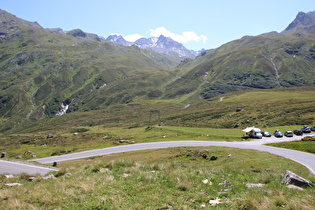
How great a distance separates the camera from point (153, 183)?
13.0 metres

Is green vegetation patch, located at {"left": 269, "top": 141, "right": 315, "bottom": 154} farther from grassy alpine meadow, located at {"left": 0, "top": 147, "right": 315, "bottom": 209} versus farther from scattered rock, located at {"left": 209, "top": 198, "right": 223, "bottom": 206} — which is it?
scattered rock, located at {"left": 209, "top": 198, "right": 223, "bottom": 206}

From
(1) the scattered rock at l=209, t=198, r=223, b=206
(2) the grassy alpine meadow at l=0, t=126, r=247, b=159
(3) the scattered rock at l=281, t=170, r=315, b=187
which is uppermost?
(1) the scattered rock at l=209, t=198, r=223, b=206

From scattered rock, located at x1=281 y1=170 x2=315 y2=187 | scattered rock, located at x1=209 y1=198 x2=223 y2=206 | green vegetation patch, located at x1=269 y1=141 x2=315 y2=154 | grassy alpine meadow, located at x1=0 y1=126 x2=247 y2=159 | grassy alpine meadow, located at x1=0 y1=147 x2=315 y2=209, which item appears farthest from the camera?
grassy alpine meadow, located at x1=0 y1=126 x2=247 y2=159

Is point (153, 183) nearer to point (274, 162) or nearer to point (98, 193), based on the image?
point (98, 193)

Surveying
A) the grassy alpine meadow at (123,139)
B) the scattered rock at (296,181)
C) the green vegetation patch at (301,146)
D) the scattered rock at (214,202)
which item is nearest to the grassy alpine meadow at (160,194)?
the scattered rock at (214,202)

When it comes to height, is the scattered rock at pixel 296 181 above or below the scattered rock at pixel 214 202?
below

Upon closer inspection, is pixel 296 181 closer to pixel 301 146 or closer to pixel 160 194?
pixel 160 194

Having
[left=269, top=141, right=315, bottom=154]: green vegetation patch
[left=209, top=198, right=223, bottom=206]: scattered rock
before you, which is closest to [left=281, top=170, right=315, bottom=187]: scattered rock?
[left=209, top=198, right=223, bottom=206]: scattered rock

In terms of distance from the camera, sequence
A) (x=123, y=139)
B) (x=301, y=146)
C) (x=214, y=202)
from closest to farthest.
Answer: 1. (x=214, y=202)
2. (x=301, y=146)
3. (x=123, y=139)

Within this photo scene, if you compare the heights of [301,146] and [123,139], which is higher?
[301,146]

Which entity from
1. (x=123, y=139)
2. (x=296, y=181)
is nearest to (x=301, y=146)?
(x=296, y=181)

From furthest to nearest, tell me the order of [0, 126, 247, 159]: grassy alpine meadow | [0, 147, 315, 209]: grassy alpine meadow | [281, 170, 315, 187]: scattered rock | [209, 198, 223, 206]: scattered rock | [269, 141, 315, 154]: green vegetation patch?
[0, 126, 247, 159]: grassy alpine meadow, [269, 141, 315, 154]: green vegetation patch, [281, 170, 315, 187]: scattered rock, [209, 198, 223, 206]: scattered rock, [0, 147, 315, 209]: grassy alpine meadow

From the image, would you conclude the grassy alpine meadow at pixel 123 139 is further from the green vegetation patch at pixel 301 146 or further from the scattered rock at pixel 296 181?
the scattered rock at pixel 296 181

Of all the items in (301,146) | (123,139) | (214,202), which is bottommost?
(123,139)
